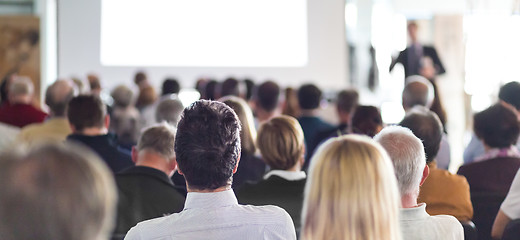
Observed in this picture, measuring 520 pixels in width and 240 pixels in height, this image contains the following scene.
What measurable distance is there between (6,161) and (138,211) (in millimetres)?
1969

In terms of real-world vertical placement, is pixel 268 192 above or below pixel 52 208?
below

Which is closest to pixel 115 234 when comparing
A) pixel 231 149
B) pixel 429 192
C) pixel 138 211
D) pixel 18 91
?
pixel 138 211

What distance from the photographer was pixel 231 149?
198 cm

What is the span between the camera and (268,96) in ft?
18.9

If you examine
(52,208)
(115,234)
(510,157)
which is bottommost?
(115,234)

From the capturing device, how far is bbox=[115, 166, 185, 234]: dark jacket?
2.81 meters

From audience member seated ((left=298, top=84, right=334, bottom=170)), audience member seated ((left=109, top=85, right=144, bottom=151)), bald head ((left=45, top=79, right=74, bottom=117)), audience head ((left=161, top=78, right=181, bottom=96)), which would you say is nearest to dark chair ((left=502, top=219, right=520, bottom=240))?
audience member seated ((left=298, top=84, right=334, bottom=170))

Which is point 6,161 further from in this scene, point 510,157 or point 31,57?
point 31,57

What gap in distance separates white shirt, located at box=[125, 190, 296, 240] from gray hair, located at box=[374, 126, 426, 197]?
1.34ft

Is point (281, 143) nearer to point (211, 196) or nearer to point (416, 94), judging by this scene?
point (211, 196)

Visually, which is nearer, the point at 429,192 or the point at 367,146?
the point at 367,146

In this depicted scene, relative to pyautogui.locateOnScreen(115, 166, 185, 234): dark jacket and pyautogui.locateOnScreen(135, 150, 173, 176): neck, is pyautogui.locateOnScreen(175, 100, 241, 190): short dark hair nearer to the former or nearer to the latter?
pyautogui.locateOnScreen(115, 166, 185, 234): dark jacket

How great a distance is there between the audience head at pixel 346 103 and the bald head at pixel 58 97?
2.13 meters

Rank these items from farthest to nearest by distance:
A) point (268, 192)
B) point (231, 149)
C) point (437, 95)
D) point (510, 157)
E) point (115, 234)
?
point (437, 95) < point (510, 157) < point (268, 192) < point (115, 234) < point (231, 149)
